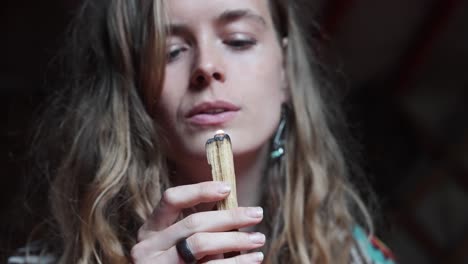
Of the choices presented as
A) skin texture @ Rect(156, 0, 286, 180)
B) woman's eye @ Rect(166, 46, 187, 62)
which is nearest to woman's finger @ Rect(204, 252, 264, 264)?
skin texture @ Rect(156, 0, 286, 180)

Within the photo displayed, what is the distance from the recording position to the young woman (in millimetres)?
1162

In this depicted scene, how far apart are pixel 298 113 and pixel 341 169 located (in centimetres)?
17

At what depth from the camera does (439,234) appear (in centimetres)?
352

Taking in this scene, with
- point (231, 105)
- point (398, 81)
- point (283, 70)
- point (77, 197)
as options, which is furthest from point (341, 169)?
point (398, 81)

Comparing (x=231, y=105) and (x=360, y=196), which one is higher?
(x=231, y=105)

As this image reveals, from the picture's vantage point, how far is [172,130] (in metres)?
1.20

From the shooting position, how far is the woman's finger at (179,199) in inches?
37.5

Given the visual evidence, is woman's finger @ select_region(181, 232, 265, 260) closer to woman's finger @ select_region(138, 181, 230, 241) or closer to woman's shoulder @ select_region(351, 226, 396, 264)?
woman's finger @ select_region(138, 181, 230, 241)

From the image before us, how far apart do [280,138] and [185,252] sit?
0.49 meters

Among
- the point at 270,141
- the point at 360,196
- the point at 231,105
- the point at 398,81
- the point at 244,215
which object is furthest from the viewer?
the point at 398,81

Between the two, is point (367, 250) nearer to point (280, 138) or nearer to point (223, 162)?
point (280, 138)

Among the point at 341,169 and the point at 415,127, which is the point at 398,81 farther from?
the point at 341,169

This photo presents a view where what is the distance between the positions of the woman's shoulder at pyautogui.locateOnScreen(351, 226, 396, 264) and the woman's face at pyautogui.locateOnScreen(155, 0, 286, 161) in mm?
388

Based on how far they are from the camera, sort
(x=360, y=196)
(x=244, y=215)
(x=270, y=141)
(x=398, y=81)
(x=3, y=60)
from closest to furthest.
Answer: (x=244, y=215) → (x=270, y=141) → (x=360, y=196) → (x=3, y=60) → (x=398, y=81)
